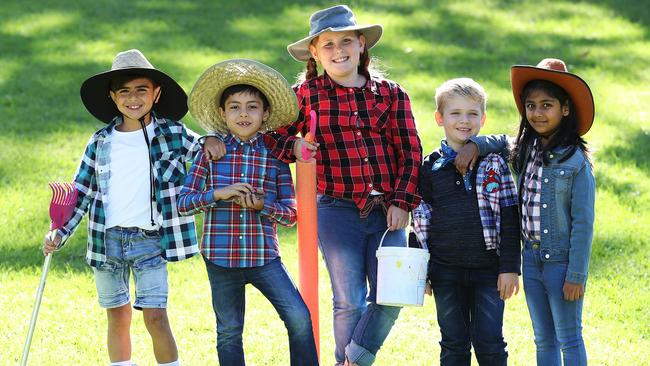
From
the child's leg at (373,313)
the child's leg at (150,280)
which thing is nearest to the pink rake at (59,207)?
the child's leg at (150,280)

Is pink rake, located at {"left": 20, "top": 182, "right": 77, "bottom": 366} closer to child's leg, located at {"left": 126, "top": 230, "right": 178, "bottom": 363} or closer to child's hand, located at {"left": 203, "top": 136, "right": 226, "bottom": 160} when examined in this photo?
child's leg, located at {"left": 126, "top": 230, "right": 178, "bottom": 363}

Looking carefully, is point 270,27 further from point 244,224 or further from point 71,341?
point 244,224

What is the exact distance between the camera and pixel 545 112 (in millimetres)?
4875

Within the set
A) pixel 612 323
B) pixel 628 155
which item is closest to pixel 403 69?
pixel 628 155

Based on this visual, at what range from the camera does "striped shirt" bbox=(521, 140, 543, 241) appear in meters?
4.85

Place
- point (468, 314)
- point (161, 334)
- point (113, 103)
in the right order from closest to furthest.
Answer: point (468, 314), point (161, 334), point (113, 103)

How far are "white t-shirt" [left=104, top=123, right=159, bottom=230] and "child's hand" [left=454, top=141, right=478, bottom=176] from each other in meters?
1.50

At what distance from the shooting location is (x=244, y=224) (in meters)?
4.85

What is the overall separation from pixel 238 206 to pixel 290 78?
238 inches

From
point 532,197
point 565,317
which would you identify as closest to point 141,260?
point 532,197

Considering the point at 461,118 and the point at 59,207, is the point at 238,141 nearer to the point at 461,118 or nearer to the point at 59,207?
the point at 59,207

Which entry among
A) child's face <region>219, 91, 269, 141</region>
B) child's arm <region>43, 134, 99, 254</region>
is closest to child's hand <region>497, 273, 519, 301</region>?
child's face <region>219, 91, 269, 141</region>

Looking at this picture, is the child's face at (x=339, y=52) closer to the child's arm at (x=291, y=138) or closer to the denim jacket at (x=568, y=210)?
the child's arm at (x=291, y=138)

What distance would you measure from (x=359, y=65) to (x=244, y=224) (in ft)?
3.50
